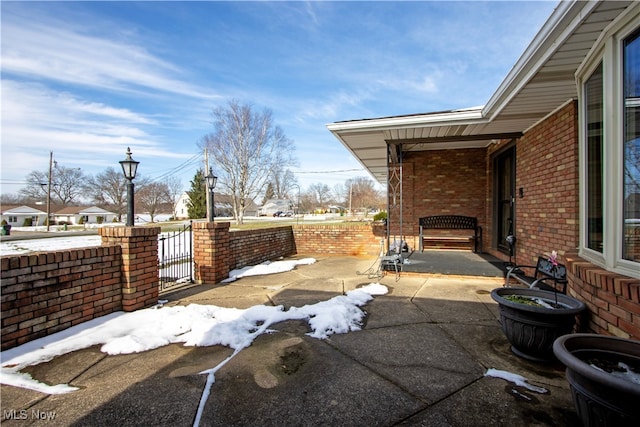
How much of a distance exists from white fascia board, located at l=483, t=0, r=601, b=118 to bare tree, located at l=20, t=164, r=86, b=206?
223ft

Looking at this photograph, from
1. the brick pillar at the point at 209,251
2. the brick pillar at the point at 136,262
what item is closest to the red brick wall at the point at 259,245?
the brick pillar at the point at 209,251

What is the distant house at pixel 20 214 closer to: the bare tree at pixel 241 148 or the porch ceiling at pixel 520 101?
the bare tree at pixel 241 148

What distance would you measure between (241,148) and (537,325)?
2577cm

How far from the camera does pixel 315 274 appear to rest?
6.01 metres

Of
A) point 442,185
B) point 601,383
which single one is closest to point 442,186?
point 442,185

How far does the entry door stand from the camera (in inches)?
245

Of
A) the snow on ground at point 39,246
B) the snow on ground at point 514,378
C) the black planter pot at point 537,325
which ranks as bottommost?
the snow on ground at point 39,246

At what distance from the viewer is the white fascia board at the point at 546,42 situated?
85.7 inches

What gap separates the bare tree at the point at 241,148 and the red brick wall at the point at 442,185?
66.7ft

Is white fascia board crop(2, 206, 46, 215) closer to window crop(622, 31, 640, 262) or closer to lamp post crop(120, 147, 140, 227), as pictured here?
lamp post crop(120, 147, 140, 227)

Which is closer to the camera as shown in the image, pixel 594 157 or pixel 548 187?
pixel 594 157

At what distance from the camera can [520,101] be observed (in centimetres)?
399

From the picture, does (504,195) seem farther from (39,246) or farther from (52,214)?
(52,214)
